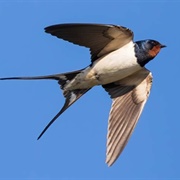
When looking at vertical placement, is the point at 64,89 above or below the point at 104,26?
below

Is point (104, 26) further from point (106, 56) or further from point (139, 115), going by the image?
point (139, 115)

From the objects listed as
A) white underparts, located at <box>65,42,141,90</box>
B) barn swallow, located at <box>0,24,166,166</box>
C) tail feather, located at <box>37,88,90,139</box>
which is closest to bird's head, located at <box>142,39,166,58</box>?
barn swallow, located at <box>0,24,166,166</box>

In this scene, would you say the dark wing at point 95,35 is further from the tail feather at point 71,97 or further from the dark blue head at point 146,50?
the tail feather at point 71,97

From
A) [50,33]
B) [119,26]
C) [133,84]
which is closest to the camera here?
[50,33]

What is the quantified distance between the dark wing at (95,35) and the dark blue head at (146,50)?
10 cm

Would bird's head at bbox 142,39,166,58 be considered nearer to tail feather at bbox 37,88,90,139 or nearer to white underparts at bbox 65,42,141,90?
white underparts at bbox 65,42,141,90

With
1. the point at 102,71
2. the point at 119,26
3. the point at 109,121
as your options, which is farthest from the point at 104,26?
the point at 109,121

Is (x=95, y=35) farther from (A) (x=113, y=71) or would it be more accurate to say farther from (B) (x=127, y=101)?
(B) (x=127, y=101)

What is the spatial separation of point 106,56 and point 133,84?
1.54 feet

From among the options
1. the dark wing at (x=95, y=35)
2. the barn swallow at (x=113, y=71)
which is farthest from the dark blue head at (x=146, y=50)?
the dark wing at (x=95, y=35)

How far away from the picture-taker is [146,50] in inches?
197

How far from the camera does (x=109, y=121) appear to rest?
5.09 m

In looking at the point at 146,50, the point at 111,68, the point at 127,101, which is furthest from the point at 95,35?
the point at 127,101

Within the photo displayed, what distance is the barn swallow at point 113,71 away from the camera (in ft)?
15.8
